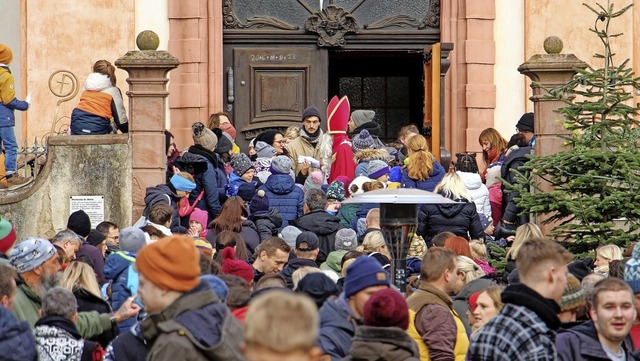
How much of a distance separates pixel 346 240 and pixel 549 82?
4323mm

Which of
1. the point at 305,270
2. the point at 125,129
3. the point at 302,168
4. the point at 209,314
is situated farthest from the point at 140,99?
the point at 209,314

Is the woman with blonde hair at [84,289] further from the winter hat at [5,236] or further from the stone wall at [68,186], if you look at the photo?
the stone wall at [68,186]

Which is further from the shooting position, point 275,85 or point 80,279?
point 275,85

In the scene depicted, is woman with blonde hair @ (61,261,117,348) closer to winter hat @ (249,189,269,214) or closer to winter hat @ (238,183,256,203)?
winter hat @ (249,189,269,214)

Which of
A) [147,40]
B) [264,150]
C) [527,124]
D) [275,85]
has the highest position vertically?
[147,40]

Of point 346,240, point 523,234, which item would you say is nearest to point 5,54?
point 346,240

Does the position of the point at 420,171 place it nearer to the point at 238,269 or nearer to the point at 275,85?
the point at 238,269

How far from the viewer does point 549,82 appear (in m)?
17.6

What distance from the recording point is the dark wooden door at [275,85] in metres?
22.6

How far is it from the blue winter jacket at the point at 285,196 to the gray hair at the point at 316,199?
65cm

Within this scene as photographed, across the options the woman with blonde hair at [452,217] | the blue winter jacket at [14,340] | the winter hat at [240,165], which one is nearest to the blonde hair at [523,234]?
the woman with blonde hair at [452,217]

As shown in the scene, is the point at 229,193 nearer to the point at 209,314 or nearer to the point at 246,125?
the point at 246,125

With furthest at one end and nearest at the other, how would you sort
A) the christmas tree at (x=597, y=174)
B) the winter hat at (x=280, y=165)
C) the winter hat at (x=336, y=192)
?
the winter hat at (x=336, y=192) → the winter hat at (x=280, y=165) → the christmas tree at (x=597, y=174)

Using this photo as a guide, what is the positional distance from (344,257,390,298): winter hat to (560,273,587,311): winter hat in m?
1.14
